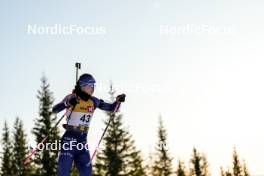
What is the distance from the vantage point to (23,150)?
171ft

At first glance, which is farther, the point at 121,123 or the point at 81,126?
the point at 121,123

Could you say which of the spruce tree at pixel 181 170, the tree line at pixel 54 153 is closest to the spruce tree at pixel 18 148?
the tree line at pixel 54 153

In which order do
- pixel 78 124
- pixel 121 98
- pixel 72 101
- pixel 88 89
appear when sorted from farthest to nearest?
pixel 121 98 → pixel 88 89 → pixel 78 124 → pixel 72 101

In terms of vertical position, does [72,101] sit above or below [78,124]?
above

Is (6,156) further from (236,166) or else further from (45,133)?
(236,166)

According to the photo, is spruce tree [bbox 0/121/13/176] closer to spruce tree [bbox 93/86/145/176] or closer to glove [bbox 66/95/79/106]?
spruce tree [bbox 93/86/145/176]

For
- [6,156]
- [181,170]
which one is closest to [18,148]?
[6,156]

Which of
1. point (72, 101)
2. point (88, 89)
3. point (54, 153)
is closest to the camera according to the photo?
point (72, 101)

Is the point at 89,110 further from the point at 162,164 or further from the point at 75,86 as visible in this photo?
the point at 162,164

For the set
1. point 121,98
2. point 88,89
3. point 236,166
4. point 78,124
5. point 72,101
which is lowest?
point 78,124

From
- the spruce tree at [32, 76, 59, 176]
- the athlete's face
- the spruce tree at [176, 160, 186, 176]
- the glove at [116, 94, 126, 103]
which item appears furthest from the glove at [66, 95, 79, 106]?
the spruce tree at [176, 160, 186, 176]

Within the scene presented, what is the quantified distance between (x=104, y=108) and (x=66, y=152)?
5.17ft

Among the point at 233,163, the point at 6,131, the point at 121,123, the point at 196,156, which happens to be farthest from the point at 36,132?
the point at 233,163

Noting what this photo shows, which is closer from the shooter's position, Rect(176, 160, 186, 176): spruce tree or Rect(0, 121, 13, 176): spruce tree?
Rect(0, 121, 13, 176): spruce tree
